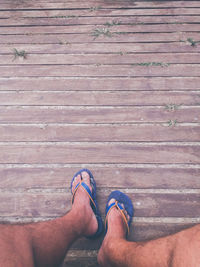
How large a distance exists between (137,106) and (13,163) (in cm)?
114

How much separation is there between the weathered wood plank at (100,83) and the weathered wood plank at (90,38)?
1.65ft

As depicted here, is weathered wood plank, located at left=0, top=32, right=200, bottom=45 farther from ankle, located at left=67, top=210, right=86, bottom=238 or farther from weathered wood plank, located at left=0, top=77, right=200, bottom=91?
ankle, located at left=67, top=210, right=86, bottom=238

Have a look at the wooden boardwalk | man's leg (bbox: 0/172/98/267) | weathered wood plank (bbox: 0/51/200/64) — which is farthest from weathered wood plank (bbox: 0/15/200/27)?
man's leg (bbox: 0/172/98/267)

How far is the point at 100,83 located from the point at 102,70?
16 cm

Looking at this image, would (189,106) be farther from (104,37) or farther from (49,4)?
(49,4)

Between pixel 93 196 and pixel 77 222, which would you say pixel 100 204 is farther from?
pixel 77 222

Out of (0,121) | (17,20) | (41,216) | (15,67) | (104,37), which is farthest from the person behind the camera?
(17,20)

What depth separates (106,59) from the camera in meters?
1.99

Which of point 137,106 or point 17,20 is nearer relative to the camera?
point 137,106

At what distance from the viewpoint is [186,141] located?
1601mm

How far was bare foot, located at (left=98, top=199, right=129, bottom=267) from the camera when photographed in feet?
3.91

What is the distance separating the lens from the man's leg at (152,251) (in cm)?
78

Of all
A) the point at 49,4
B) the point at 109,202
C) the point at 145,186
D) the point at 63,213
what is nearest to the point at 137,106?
the point at 145,186

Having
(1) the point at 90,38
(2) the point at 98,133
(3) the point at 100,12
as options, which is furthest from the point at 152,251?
(3) the point at 100,12
